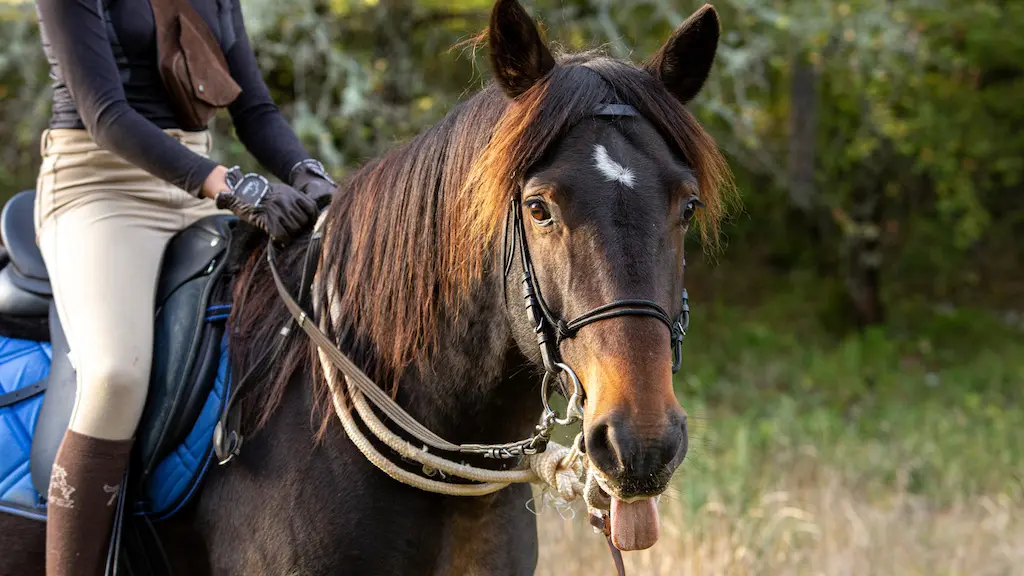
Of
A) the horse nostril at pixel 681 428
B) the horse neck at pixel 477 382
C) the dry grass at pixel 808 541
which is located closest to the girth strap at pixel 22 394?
the horse neck at pixel 477 382

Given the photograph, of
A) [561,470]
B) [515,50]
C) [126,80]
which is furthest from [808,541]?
[126,80]

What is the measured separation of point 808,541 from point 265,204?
11.9ft

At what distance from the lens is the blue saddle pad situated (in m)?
2.35

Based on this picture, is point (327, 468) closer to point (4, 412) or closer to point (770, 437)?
point (4, 412)

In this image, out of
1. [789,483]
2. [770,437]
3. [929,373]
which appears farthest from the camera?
[929,373]

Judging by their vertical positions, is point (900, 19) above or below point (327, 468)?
below

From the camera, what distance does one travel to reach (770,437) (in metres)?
6.96

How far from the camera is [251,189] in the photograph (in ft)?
7.90

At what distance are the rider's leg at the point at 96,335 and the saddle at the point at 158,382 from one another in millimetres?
60

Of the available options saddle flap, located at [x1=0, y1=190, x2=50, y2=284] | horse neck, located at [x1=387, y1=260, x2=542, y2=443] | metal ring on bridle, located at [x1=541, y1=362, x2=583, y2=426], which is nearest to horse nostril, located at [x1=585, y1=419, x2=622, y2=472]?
metal ring on bridle, located at [x1=541, y1=362, x2=583, y2=426]

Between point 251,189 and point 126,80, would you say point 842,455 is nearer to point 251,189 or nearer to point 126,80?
point 251,189

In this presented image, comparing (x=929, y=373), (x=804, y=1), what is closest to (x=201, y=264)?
(x=804, y=1)

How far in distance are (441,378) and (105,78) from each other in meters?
1.14

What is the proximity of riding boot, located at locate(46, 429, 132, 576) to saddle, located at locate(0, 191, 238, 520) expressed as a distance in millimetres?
72
